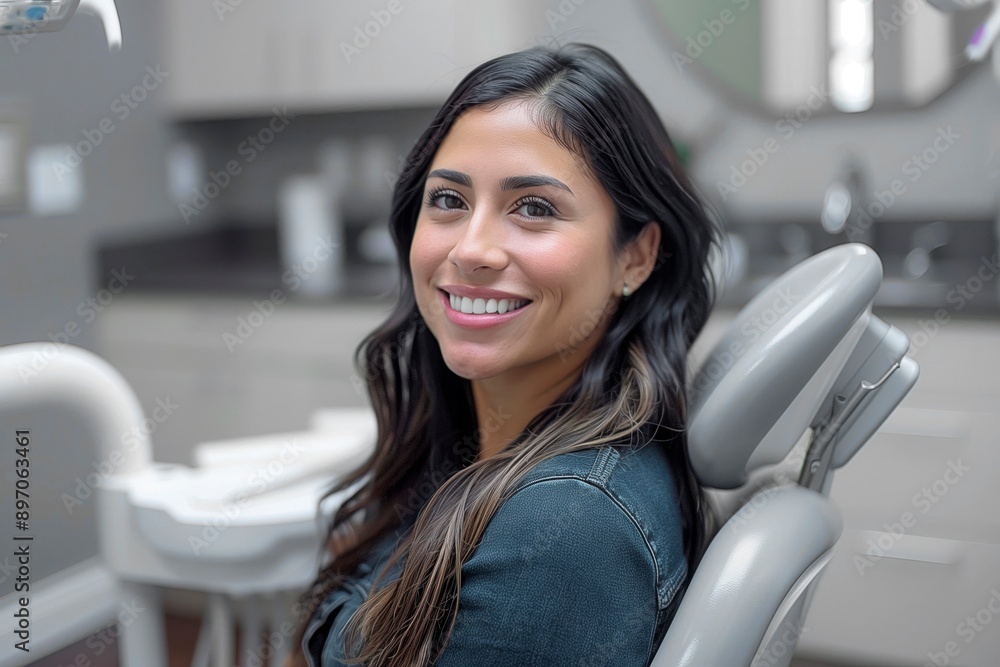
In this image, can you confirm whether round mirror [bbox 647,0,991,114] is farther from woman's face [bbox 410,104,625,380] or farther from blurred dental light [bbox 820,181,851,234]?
woman's face [bbox 410,104,625,380]

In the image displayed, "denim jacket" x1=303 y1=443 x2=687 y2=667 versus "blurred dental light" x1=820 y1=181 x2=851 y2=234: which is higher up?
"denim jacket" x1=303 y1=443 x2=687 y2=667

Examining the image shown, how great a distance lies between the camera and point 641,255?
100 centimetres

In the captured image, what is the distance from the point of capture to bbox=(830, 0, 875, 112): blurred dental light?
242 cm

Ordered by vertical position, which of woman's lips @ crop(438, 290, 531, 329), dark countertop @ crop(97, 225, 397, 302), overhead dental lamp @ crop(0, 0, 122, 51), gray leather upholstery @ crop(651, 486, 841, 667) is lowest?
dark countertop @ crop(97, 225, 397, 302)

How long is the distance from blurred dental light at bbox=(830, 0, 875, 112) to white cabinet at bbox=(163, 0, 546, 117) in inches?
32.3

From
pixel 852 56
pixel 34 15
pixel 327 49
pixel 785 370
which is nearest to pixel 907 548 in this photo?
pixel 852 56

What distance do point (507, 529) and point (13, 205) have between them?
0.52 metres

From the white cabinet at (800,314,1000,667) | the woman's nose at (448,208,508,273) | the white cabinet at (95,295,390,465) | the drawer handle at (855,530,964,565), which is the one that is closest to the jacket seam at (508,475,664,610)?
the woman's nose at (448,208,508,273)

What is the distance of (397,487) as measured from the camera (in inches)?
45.8

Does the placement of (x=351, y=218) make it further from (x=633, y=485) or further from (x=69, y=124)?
(x=633, y=485)

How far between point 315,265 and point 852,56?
168cm

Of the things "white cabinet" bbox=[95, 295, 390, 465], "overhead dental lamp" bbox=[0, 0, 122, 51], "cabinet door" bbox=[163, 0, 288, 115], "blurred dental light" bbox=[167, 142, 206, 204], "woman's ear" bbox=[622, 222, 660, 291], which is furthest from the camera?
"blurred dental light" bbox=[167, 142, 206, 204]

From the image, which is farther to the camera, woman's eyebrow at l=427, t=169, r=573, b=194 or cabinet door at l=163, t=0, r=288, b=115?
cabinet door at l=163, t=0, r=288, b=115

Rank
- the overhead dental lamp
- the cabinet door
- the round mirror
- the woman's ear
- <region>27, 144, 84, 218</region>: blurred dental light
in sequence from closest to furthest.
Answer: the overhead dental lamp, <region>27, 144, 84, 218</region>: blurred dental light, the woman's ear, the round mirror, the cabinet door
